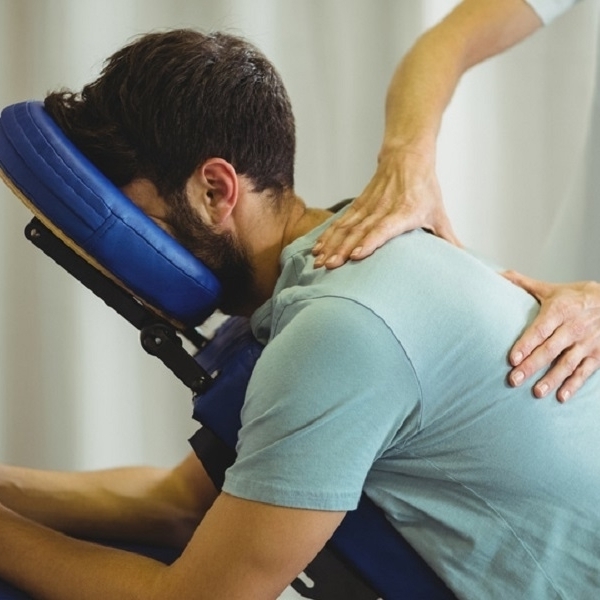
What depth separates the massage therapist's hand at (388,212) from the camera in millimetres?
1005

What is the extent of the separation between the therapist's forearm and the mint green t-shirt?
30 cm

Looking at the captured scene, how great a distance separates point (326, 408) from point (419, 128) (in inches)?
21.3

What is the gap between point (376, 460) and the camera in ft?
3.13

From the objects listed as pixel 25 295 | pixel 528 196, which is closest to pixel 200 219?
pixel 25 295

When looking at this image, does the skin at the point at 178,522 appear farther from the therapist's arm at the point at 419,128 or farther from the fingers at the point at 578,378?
the fingers at the point at 578,378

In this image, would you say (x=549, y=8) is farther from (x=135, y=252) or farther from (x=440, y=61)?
(x=135, y=252)

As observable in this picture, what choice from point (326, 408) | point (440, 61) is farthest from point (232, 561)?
point (440, 61)

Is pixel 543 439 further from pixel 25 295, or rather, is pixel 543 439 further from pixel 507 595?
pixel 25 295

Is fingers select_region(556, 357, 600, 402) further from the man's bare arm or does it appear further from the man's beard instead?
the man's beard

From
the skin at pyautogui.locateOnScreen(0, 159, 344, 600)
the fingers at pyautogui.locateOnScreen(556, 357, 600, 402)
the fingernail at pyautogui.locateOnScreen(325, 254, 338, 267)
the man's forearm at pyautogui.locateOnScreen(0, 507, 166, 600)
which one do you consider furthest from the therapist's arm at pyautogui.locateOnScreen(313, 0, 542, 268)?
the man's forearm at pyautogui.locateOnScreen(0, 507, 166, 600)

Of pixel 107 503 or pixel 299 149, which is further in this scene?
pixel 299 149

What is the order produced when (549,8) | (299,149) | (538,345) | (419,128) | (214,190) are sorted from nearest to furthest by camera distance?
(538,345), (214,190), (419,128), (549,8), (299,149)

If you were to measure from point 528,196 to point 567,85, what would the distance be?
0.25 m

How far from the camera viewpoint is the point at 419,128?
1.27 meters
